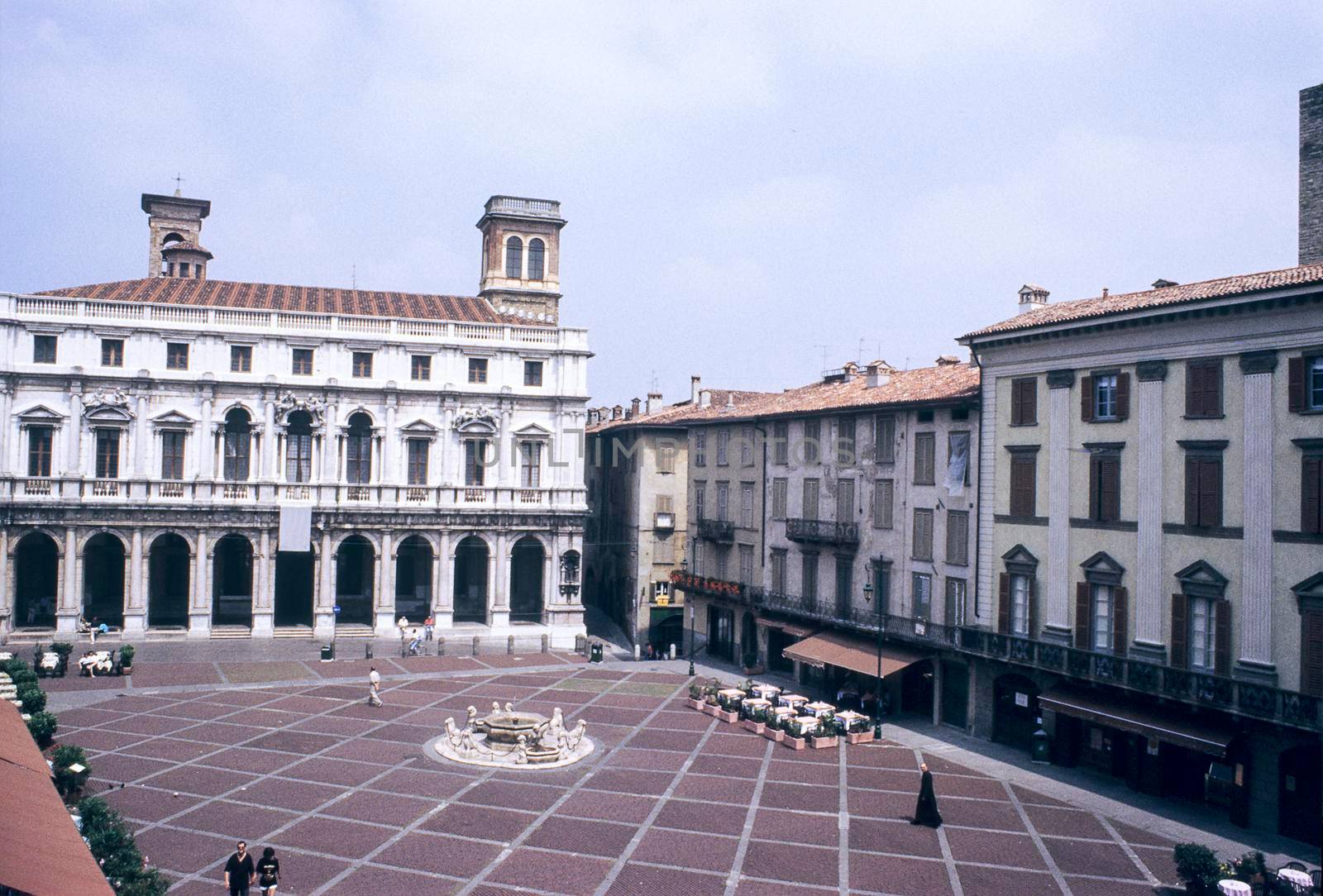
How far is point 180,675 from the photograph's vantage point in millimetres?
43375

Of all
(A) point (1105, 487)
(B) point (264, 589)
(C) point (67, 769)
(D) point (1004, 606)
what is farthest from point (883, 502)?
(B) point (264, 589)

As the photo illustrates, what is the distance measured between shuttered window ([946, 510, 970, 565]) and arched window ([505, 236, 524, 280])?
37.4m

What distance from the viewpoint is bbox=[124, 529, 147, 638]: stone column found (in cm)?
5122

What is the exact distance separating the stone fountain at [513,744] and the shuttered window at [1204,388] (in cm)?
2087

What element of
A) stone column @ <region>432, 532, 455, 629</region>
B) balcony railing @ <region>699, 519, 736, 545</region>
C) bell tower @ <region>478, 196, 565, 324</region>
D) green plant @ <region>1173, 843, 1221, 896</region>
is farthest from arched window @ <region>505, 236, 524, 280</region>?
green plant @ <region>1173, 843, 1221, 896</region>

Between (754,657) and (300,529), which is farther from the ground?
(300,529)

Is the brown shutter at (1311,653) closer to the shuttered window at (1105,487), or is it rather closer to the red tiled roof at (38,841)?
the shuttered window at (1105,487)

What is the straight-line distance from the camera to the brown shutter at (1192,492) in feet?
94.6

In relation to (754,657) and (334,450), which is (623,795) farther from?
(334,450)

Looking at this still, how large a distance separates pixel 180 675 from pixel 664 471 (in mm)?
27163

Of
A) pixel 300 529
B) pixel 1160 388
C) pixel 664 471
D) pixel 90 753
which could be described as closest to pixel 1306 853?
pixel 1160 388

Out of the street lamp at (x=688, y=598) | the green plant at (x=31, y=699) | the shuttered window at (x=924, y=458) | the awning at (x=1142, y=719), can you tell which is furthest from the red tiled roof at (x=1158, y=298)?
the green plant at (x=31, y=699)

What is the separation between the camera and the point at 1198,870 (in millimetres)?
21094

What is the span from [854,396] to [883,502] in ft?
19.7
